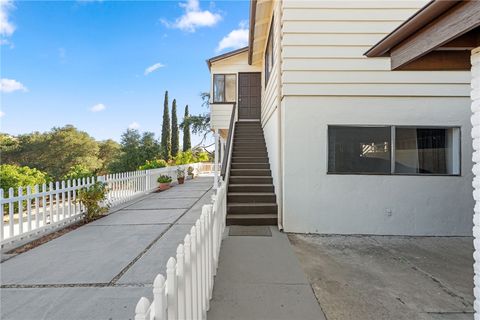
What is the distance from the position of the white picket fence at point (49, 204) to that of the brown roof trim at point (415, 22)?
5.58 meters

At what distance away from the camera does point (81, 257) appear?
11.5 ft

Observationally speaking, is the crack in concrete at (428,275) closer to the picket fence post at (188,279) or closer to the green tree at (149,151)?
the picket fence post at (188,279)

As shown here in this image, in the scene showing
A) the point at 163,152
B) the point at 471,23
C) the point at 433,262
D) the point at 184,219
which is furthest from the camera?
the point at 163,152

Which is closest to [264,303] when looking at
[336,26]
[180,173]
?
[336,26]

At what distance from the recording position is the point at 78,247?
3922 millimetres

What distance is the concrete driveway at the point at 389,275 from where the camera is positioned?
94.0 inches

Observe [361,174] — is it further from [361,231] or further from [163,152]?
[163,152]

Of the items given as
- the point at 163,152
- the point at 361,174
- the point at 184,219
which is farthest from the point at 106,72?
the point at 361,174

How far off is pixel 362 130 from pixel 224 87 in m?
7.41

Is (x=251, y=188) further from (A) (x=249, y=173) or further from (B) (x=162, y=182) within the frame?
(B) (x=162, y=182)

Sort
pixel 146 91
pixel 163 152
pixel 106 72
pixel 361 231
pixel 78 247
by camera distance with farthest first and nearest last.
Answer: pixel 146 91, pixel 106 72, pixel 163 152, pixel 361 231, pixel 78 247

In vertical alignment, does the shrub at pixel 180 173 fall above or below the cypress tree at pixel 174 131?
below

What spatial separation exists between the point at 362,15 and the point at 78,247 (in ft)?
21.3

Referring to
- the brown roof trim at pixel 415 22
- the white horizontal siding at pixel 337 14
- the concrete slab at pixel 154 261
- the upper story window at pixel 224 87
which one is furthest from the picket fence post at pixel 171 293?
the upper story window at pixel 224 87
